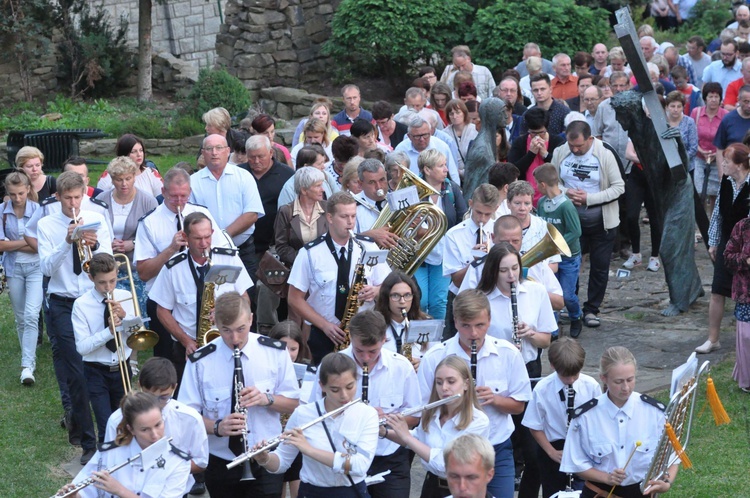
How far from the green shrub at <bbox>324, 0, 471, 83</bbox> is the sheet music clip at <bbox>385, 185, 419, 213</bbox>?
1036 cm

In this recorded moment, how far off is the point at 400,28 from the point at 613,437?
12956 mm

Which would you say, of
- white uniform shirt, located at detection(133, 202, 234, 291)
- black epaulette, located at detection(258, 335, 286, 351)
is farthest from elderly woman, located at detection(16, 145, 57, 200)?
black epaulette, located at detection(258, 335, 286, 351)

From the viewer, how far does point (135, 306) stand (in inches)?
321

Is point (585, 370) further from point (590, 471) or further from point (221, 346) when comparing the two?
point (221, 346)

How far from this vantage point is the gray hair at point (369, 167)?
29.8 ft

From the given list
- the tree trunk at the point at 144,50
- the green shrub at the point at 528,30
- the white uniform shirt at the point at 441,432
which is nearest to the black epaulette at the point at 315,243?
the white uniform shirt at the point at 441,432

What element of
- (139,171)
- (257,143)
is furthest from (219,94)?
(257,143)

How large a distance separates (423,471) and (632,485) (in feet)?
7.33

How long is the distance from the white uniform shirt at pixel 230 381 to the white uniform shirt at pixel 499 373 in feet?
2.65

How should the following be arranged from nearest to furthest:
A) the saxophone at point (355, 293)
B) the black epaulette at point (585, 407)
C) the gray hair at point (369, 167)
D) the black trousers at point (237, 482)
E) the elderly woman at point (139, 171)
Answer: the black epaulette at point (585, 407), the black trousers at point (237, 482), the saxophone at point (355, 293), the gray hair at point (369, 167), the elderly woman at point (139, 171)

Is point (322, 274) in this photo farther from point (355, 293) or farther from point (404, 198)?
point (404, 198)

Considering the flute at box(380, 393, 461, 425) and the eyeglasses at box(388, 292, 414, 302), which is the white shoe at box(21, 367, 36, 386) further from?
the flute at box(380, 393, 461, 425)

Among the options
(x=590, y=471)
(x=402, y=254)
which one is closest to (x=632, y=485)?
(x=590, y=471)

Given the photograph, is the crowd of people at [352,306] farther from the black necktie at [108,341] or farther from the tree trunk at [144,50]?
the tree trunk at [144,50]
